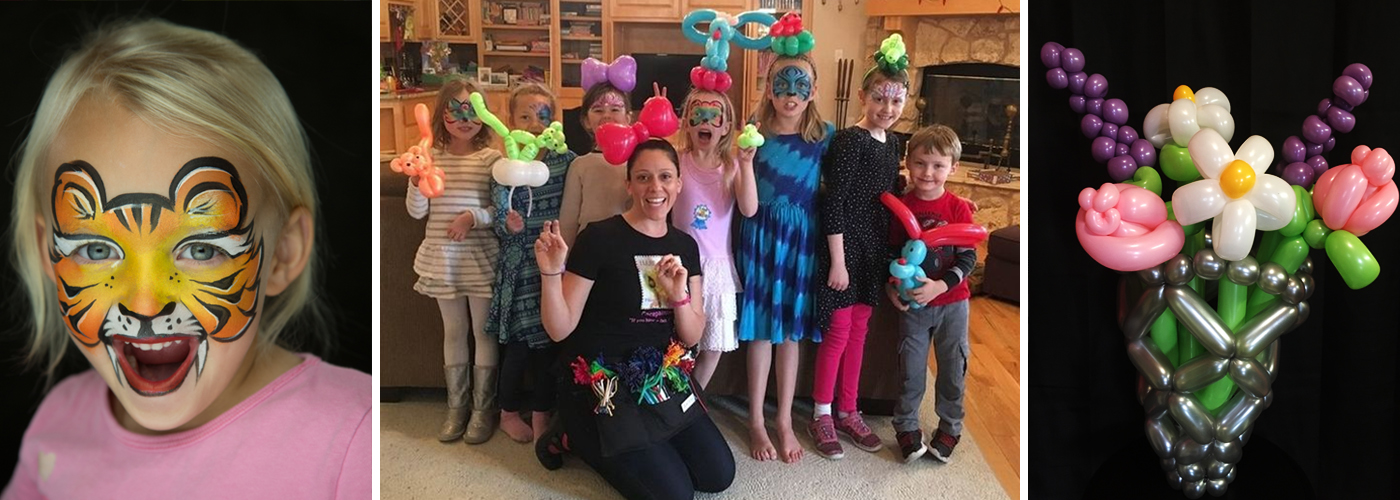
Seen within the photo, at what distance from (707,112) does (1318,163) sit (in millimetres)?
1083

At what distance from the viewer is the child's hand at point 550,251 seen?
163 centimetres

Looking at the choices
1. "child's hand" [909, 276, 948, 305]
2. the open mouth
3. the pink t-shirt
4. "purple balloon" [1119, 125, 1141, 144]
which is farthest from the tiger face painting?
"purple balloon" [1119, 125, 1141, 144]

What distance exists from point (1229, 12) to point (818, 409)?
42.4 inches

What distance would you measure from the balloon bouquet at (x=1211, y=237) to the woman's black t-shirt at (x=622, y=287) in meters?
0.71

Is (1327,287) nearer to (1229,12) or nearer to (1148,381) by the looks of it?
(1148,381)

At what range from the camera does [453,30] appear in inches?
63.6

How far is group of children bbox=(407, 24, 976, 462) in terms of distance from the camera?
5.37 ft

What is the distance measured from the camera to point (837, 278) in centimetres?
168

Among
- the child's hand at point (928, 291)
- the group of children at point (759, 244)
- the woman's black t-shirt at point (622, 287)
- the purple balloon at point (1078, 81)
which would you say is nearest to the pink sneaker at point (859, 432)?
the group of children at point (759, 244)

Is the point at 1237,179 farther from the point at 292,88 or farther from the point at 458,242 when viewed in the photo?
the point at 292,88

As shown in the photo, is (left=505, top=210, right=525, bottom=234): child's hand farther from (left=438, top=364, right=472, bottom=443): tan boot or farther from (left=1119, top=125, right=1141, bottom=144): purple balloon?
(left=1119, top=125, right=1141, bottom=144): purple balloon

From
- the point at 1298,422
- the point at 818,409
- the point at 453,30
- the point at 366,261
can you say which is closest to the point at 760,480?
the point at 818,409

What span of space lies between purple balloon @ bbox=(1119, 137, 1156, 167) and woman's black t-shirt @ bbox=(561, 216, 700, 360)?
31.5 inches

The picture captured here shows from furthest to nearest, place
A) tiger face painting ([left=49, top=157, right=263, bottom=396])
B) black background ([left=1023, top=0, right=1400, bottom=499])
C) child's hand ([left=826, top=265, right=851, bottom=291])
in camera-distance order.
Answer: black background ([left=1023, top=0, right=1400, bottom=499]), child's hand ([left=826, top=265, right=851, bottom=291]), tiger face painting ([left=49, top=157, right=263, bottom=396])
